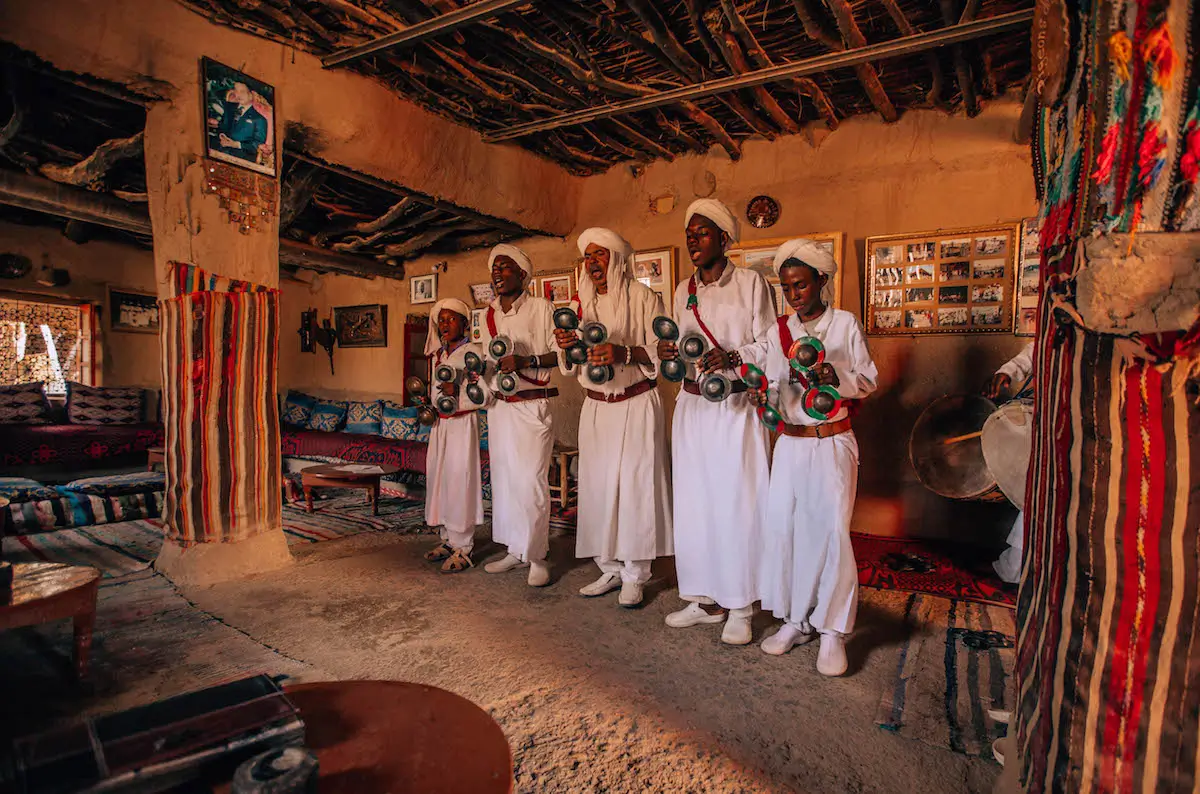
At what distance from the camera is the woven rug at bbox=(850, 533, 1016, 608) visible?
3973mm

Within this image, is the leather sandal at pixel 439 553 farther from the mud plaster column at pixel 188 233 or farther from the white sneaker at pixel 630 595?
the white sneaker at pixel 630 595

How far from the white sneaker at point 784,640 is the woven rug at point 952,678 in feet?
1.48

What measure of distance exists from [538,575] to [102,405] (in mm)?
7948

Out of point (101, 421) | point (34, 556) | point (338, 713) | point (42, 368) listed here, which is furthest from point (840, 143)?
point (42, 368)

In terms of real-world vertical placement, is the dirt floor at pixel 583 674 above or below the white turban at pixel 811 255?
below

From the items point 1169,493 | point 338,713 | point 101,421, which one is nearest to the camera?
point 1169,493

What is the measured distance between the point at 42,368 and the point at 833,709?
10761 millimetres

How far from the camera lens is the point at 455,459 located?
14.4ft

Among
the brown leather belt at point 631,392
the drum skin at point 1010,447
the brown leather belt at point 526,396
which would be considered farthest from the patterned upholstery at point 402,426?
the drum skin at point 1010,447

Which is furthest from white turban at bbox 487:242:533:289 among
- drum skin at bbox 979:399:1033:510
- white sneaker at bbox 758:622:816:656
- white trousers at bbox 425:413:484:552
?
drum skin at bbox 979:399:1033:510

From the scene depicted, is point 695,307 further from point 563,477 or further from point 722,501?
point 563,477

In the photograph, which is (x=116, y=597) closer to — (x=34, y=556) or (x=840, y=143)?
(x=34, y=556)

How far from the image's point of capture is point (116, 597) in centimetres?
Answer: 363

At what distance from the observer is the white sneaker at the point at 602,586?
3846 millimetres
